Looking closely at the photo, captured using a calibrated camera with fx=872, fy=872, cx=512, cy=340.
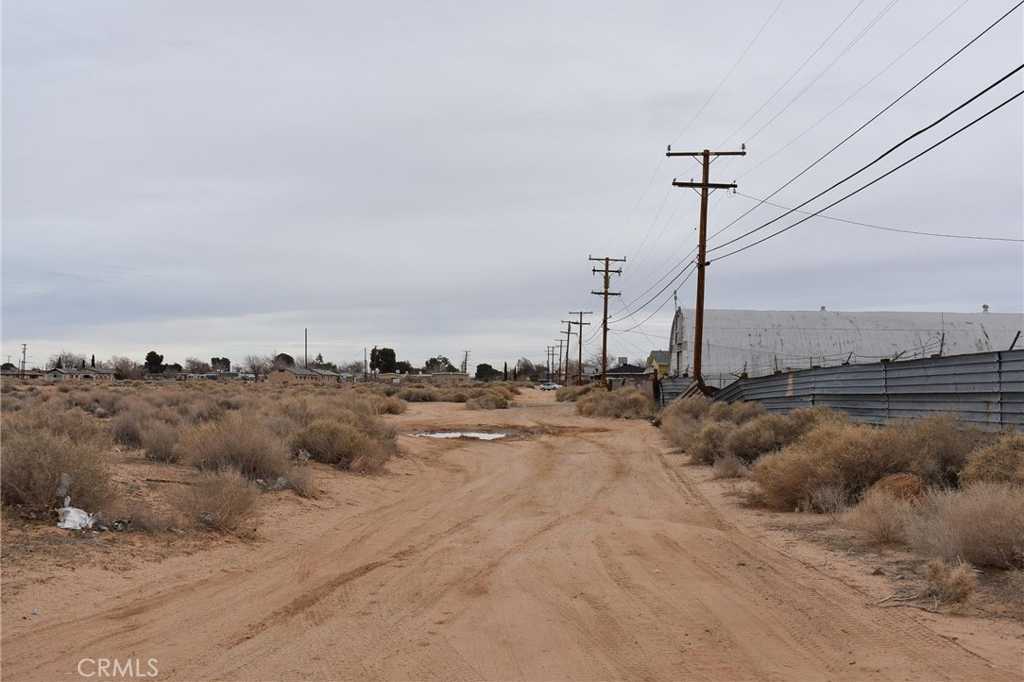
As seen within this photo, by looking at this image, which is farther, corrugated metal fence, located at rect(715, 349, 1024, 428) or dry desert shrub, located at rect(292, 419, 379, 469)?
dry desert shrub, located at rect(292, 419, 379, 469)

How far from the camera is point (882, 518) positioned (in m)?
11.4

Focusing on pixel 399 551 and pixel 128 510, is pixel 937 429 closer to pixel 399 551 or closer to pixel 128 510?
pixel 399 551

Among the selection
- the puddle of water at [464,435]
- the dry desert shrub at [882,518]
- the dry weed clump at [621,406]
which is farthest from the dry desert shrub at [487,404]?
the dry desert shrub at [882,518]

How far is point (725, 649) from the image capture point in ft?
23.4

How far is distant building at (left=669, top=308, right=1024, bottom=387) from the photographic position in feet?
197

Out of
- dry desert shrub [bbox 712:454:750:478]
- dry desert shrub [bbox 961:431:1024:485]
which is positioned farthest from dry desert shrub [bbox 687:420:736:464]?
dry desert shrub [bbox 961:431:1024:485]

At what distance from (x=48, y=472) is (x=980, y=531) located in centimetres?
1077

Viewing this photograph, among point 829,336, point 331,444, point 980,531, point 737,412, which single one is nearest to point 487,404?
point 829,336

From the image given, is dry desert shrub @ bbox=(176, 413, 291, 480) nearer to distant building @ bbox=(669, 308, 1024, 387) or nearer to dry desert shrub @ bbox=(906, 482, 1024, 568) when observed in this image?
dry desert shrub @ bbox=(906, 482, 1024, 568)

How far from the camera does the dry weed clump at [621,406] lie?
48.4m

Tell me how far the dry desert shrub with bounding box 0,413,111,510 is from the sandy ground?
1.93 m

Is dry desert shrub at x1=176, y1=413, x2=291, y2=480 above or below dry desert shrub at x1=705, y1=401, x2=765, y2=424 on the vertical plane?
below

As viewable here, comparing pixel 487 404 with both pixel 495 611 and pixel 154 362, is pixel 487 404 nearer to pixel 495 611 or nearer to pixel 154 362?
pixel 495 611

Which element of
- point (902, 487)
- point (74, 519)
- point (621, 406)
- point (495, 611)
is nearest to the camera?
point (495, 611)
